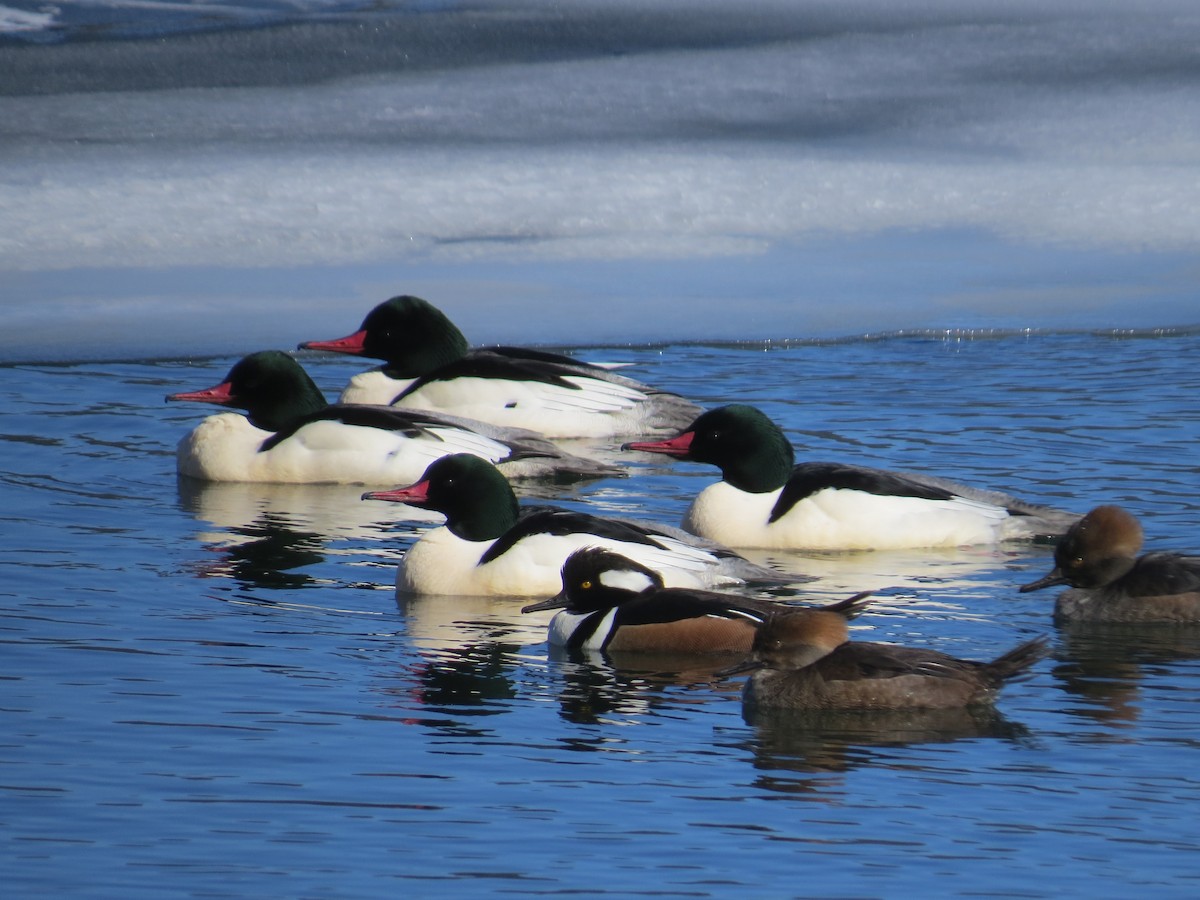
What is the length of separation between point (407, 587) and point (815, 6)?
39.1 feet

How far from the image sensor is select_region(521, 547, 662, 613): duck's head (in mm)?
6285

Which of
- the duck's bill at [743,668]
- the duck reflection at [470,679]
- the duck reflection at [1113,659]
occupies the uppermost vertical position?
the duck's bill at [743,668]

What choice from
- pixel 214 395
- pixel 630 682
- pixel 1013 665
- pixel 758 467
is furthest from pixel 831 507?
pixel 214 395

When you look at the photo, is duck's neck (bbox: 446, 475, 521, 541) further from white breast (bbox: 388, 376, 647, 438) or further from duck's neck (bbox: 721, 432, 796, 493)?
white breast (bbox: 388, 376, 647, 438)

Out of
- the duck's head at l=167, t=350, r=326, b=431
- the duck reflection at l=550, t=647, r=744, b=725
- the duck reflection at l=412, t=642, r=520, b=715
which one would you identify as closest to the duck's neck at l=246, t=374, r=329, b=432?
the duck's head at l=167, t=350, r=326, b=431

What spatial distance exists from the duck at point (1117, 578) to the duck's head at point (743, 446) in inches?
74.1

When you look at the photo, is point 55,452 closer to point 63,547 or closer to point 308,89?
point 63,547

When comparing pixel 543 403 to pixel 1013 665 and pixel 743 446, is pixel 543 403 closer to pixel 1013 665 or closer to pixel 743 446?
pixel 743 446

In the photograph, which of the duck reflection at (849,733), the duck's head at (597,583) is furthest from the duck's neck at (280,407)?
the duck reflection at (849,733)

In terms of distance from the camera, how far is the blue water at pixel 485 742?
4.04m

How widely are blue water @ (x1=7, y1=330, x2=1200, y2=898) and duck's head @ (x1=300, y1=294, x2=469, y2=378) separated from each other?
2488mm

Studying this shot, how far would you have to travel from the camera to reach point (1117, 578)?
6609 mm

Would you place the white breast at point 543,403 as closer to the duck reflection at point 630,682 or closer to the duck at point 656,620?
the duck at point 656,620

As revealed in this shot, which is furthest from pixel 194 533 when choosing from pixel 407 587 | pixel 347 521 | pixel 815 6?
pixel 815 6
